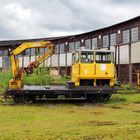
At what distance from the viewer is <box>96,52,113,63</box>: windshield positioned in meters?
22.8

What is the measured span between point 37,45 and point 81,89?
480 cm

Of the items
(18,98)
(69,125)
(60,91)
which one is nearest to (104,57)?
(60,91)

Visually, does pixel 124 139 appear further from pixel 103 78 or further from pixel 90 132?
pixel 103 78

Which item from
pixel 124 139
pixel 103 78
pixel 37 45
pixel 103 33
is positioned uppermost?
pixel 103 33

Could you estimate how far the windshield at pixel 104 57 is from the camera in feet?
74.9

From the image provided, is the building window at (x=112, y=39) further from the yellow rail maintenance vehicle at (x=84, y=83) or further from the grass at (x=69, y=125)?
the grass at (x=69, y=125)

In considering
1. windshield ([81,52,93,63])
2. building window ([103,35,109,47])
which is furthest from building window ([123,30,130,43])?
windshield ([81,52,93,63])

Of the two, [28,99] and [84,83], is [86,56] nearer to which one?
[84,83]

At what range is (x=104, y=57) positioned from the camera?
22984 millimetres

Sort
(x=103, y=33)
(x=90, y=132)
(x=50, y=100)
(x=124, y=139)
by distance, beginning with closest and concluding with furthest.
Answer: (x=124, y=139) → (x=90, y=132) → (x=50, y=100) → (x=103, y=33)

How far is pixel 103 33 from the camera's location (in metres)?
45.7

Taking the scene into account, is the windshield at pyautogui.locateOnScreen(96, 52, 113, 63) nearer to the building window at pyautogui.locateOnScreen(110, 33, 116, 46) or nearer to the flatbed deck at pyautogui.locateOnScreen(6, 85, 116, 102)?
the flatbed deck at pyautogui.locateOnScreen(6, 85, 116, 102)

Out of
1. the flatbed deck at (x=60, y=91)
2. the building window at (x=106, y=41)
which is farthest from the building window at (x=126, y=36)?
the flatbed deck at (x=60, y=91)

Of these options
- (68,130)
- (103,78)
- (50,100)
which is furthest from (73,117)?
(50,100)
